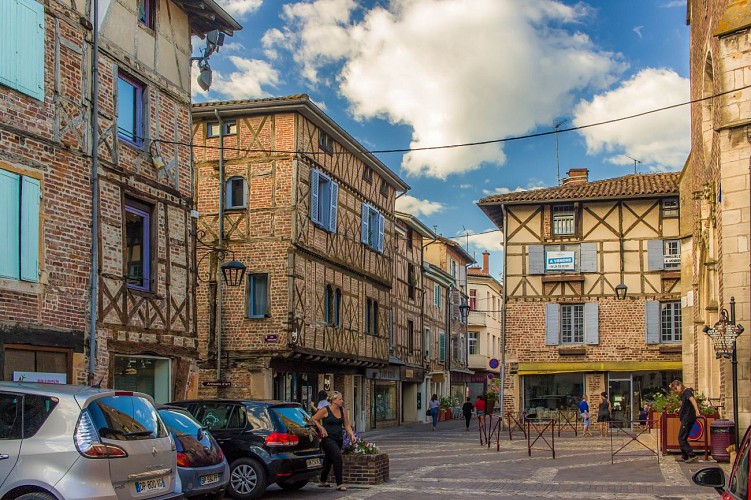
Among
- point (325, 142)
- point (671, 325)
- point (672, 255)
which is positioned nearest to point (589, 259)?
point (672, 255)

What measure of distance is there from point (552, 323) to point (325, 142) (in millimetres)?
11390

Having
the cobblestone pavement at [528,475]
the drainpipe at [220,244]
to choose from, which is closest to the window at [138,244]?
the cobblestone pavement at [528,475]

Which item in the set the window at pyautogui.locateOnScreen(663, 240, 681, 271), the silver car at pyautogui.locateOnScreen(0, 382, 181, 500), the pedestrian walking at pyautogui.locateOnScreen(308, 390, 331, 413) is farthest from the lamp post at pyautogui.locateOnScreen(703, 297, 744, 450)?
the window at pyautogui.locateOnScreen(663, 240, 681, 271)

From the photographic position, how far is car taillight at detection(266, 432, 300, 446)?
12422 mm

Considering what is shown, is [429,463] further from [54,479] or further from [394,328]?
[394,328]

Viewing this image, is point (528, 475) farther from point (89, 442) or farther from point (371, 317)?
point (371, 317)

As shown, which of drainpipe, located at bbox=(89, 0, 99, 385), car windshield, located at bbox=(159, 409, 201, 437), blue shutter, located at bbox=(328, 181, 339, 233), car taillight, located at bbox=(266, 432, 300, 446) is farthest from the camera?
blue shutter, located at bbox=(328, 181, 339, 233)

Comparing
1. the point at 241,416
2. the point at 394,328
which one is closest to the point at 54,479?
the point at 241,416

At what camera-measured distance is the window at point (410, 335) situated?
137 ft

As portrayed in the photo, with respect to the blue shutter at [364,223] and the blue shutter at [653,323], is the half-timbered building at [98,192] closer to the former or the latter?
the blue shutter at [364,223]

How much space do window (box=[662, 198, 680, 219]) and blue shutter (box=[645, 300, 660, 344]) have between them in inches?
128

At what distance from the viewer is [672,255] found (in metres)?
33.2

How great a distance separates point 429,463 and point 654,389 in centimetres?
1666

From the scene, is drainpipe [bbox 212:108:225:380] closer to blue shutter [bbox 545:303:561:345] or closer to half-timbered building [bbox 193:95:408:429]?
half-timbered building [bbox 193:95:408:429]
